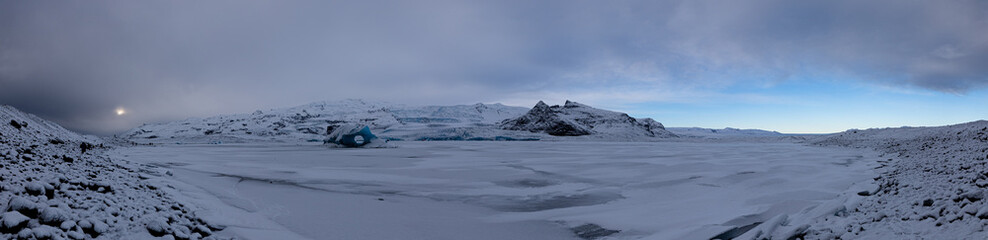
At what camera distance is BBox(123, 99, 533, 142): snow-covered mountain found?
6159 cm

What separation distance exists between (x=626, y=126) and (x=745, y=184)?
73916mm

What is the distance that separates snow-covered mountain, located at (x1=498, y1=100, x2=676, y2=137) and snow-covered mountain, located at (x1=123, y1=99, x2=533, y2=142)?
273 inches

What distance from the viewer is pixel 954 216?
7.20 feet

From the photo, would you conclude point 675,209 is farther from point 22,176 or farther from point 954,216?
point 22,176

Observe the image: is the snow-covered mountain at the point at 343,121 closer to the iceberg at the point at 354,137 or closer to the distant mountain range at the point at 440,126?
the distant mountain range at the point at 440,126

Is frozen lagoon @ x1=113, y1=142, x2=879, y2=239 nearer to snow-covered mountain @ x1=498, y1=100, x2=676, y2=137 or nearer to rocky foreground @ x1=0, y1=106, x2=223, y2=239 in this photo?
rocky foreground @ x1=0, y1=106, x2=223, y2=239

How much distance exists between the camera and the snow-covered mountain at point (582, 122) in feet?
218

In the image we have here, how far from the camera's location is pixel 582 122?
8331 cm

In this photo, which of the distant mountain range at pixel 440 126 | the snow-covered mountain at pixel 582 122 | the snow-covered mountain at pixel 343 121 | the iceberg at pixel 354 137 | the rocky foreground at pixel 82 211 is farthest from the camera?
the snow-covered mountain at pixel 582 122

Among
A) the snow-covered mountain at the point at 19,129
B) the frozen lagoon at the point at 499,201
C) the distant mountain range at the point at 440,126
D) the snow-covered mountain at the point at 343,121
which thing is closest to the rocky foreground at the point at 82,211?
the frozen lagoon at the point at 499,201

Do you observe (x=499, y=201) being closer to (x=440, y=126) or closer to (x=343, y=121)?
(x=440, y=126)

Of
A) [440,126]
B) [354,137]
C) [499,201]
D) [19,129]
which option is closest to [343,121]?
[440,126]

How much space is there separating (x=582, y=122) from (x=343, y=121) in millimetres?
61416

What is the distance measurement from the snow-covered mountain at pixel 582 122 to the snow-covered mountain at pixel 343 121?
6943mm
